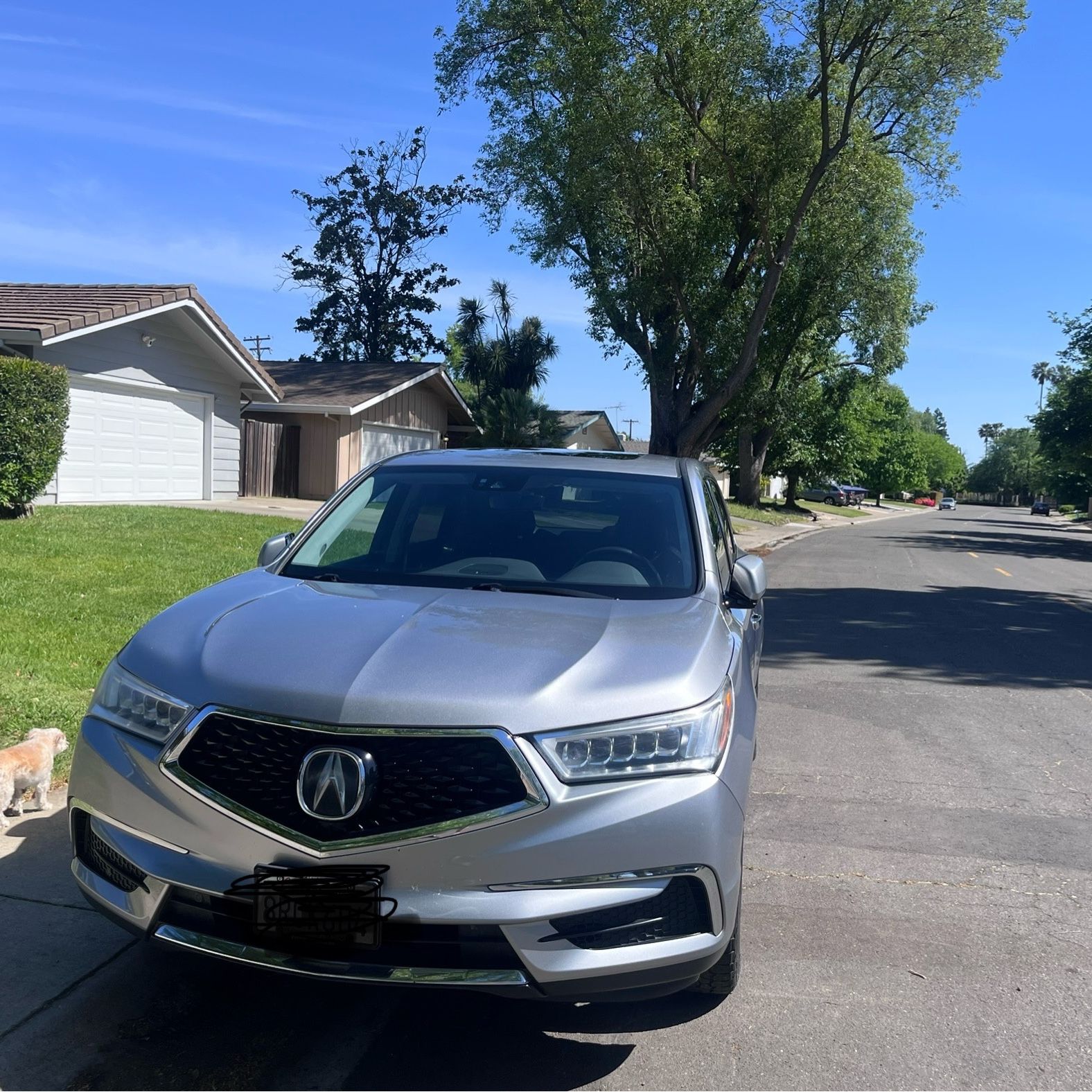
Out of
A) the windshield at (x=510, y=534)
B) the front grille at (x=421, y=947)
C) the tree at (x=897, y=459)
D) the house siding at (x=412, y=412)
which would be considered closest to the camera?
the front grille at (x=421, y=947)

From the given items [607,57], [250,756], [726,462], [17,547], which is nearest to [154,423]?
[17,547]

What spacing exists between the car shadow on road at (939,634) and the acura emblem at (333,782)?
718cm

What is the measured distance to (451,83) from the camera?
27.6 metres

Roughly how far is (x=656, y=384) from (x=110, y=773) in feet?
83.7

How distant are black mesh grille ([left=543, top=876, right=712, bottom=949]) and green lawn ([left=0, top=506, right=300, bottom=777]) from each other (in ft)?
11.4

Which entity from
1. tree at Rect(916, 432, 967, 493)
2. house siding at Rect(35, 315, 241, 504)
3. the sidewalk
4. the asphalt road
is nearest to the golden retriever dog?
the asphalt road

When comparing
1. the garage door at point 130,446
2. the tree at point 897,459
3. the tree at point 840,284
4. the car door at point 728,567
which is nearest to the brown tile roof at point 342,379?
the garage door at point 130,446

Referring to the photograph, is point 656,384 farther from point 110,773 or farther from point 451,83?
point 110,773

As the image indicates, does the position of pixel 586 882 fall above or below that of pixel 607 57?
below

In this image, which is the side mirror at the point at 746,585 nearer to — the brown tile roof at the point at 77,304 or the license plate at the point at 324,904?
the license plate at the point at 324,904

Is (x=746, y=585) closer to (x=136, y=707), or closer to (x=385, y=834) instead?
(x=385, y=834)

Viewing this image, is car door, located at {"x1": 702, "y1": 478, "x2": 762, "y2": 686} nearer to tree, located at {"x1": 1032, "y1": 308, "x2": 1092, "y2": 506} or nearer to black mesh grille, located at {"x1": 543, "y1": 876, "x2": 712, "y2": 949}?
black mesh grille, located at {"x1": 543, "y1": 876, "x2": 712, "y2": 949}

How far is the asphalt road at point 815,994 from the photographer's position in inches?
123

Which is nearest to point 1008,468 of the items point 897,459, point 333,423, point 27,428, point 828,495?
point 897,459
